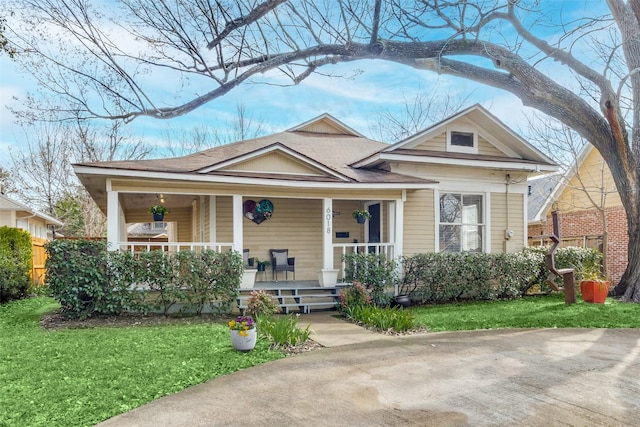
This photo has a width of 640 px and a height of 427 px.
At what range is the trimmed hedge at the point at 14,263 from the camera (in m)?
11.7

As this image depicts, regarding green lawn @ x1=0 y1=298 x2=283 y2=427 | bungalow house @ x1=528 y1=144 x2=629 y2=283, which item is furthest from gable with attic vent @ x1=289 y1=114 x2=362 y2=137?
green lawn @ x1=0 y1=298 x2=283 y2=427

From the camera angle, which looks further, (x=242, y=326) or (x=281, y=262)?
(x=281, y=262)

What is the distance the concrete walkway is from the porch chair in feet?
16.8

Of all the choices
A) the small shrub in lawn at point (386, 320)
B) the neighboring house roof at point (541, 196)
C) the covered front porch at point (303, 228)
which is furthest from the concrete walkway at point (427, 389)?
the neighboring house roof at point (541, 196)

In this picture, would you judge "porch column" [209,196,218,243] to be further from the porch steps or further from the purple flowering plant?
the purple flowering plant

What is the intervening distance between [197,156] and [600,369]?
30.3 ft

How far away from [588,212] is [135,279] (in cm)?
1645

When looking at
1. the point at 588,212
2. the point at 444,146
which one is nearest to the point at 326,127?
the point at 444,146

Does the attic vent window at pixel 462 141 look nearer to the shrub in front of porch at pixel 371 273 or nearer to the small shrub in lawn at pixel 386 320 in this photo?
the shrub in front of porch at pixel 371 273

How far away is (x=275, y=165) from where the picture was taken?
10.2 meters

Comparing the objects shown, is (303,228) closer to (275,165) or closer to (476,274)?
(275,165)

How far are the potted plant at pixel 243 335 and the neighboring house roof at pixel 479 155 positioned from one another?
6422mm

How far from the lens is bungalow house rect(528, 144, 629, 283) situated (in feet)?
49.1

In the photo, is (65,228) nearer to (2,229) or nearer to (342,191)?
(2,229)
